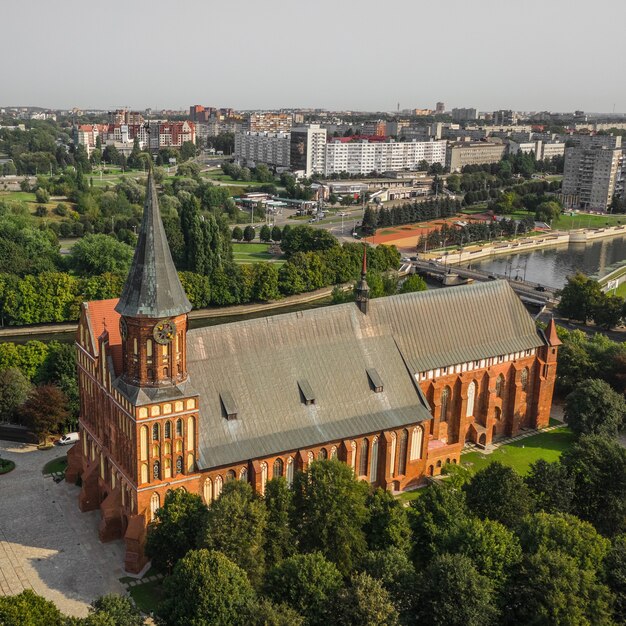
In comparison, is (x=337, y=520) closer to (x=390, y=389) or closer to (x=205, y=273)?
(x=390, y=389)

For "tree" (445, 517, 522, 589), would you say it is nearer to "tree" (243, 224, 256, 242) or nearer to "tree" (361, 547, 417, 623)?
"tree" (361, 547, 417, 623)

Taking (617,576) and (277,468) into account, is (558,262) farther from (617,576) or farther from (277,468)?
(617,576)

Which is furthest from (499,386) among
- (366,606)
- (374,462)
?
(366,606)

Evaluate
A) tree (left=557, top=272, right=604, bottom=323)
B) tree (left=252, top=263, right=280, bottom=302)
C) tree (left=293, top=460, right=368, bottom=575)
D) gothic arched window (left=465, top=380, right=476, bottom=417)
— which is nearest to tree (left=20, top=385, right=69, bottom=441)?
tree (left=293, top=460, right=368, bottom=575)

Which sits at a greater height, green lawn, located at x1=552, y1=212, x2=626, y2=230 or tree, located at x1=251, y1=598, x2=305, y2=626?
tree, located at x1=251, y1=598, x2=305, y2=626

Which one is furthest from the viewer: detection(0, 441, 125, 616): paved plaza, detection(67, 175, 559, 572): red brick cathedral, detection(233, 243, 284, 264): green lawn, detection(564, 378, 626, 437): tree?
detection(233, 243, 284, 264): green lawn

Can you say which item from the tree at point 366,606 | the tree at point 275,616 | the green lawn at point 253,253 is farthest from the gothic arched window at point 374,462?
the green lawn at point 253,253

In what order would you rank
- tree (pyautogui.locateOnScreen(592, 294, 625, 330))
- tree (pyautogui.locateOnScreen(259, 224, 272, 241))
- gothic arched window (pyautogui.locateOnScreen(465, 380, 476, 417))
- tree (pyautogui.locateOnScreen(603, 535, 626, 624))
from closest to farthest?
tree (pyautogui.locateOnScreen(603, 535, 626, 624)) → gothic arched window (pyautogui.locateOnScreen(465, 380, 476, 417)) → tree (pyautogui.locateOnScreen(592, 294, 625, 330)) → tree (pyautogui.locateOnScreen(259, 224, 272, 241))
